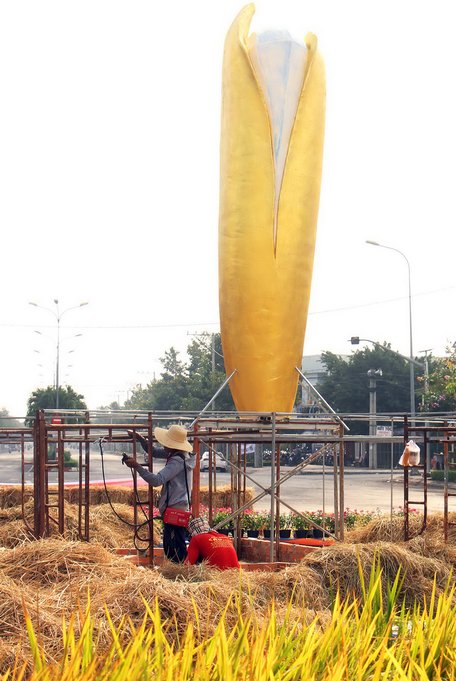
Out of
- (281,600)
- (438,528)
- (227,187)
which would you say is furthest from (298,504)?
(281,600)

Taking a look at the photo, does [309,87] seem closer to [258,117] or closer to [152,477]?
[258,117]

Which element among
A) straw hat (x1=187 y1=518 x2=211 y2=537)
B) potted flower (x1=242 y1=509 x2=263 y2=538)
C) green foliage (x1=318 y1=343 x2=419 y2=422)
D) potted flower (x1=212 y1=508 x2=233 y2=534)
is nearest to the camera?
straw hat (x1=187 y1=518 x2=211 y2=537)

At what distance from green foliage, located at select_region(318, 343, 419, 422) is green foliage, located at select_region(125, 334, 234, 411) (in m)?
6.20

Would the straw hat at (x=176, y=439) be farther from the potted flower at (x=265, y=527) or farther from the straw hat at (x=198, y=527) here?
the potted flower at (x=265, y=527)

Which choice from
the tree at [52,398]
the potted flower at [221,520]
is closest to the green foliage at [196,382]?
the tree at [52,398]

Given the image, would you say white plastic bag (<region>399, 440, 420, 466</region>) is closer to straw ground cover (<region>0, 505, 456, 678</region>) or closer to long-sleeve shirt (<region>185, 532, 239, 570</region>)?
straw ground cover (<region>0, 505, 456, 678</region>)

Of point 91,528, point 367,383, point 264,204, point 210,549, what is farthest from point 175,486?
point 367,383

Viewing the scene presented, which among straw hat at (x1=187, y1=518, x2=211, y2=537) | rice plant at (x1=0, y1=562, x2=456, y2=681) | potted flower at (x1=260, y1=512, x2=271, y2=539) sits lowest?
potted flower at (x1=260, y1=512, x2=271, y2=539)

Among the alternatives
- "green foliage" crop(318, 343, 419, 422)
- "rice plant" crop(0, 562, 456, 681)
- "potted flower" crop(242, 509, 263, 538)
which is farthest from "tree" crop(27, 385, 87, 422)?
"rice plant" crop(0, 562, 456, 681)

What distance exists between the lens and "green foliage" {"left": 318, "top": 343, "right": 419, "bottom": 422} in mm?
50531

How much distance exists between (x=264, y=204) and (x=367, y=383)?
40.7 metres

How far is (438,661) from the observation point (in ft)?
14.4

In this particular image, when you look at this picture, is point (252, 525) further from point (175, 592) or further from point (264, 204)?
point (175, 592)

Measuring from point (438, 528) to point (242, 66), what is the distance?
674 centimetres
